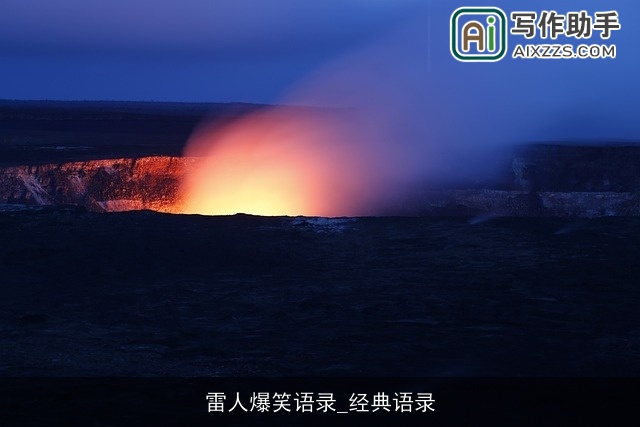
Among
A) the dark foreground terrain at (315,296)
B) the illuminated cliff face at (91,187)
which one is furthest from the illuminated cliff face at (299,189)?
the dark foreground terrain at (315,296)

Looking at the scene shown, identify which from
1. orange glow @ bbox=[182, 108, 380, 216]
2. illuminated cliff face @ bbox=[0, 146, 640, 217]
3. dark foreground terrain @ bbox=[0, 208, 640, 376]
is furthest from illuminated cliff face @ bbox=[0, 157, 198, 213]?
dark foreground terrain @ bbox=[0, 208, 640, 376]

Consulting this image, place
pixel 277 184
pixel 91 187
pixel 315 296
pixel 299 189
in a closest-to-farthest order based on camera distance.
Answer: pixel 315 296, pixel 91 187, pixel 299 189, pixel 277 184

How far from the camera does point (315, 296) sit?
8.55 meters

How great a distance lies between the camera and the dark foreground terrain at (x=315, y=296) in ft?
21.5

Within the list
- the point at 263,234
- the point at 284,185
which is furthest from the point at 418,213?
the point at 263,234

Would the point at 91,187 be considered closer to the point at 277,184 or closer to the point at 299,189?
the point at 277,184

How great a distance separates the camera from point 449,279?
916 cm

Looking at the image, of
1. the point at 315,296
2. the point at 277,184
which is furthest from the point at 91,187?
the point at 315,296

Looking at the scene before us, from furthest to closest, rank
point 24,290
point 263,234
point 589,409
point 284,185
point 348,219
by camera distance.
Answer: point 284,185, point 348,219, point 263,234, point 24,290, point 589,409

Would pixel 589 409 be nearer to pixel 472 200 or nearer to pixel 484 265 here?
pixel 484 265

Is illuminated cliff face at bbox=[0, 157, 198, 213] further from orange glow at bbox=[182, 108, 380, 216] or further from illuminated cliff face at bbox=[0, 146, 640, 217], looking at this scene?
orange glow at bbox=[182, 108, 380, 216]

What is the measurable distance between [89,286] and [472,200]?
1159cm

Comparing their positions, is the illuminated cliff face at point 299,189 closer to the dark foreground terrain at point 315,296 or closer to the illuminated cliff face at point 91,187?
the illuminated cliff face at point 91,187

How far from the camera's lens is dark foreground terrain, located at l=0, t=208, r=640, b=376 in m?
6.55
